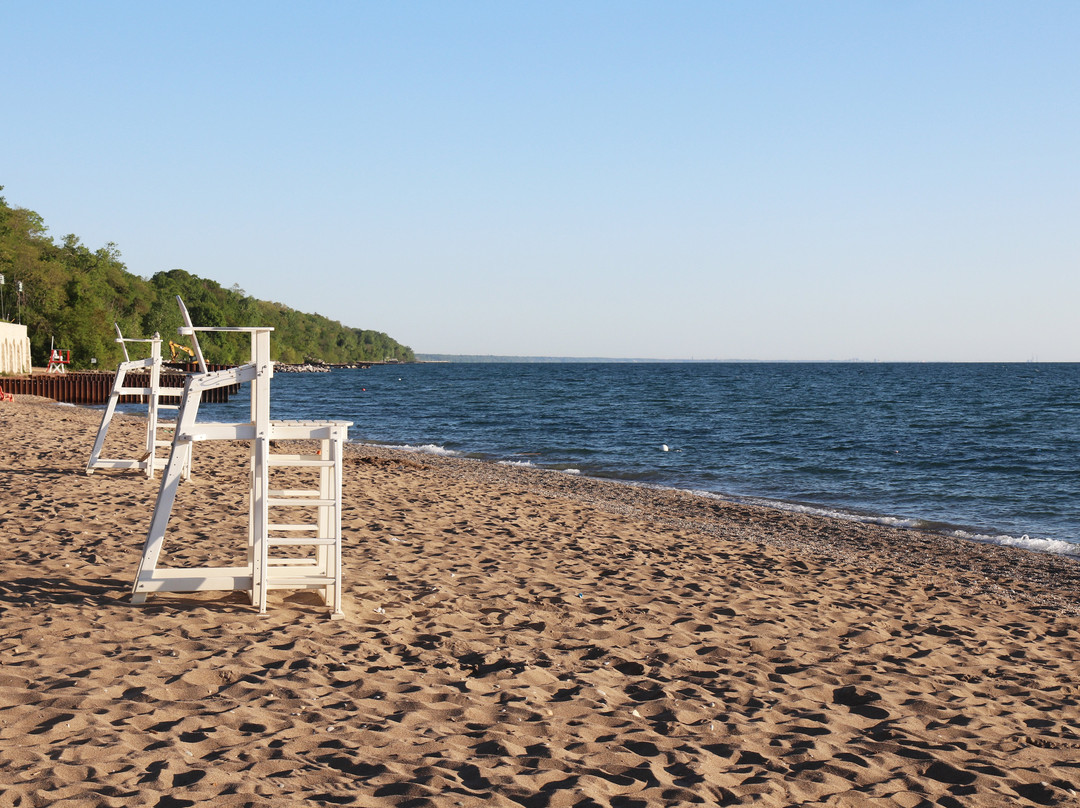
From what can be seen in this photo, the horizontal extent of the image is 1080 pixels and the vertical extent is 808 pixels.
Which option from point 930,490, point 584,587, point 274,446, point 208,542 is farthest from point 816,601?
point 274,446

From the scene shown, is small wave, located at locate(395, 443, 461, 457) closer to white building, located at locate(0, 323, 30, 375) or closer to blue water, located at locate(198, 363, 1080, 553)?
blue water, located at locate(198, 363, 1080, 553)

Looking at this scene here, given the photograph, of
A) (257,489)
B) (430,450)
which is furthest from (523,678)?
(430,450)

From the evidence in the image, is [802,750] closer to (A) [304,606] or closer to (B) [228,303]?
(A) [304,606]

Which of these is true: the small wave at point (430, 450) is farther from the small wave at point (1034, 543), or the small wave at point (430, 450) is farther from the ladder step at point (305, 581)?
the ladder step at point (305, 581)

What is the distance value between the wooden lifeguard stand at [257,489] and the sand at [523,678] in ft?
0.76

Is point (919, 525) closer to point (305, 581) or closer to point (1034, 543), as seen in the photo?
point (1034, 543)

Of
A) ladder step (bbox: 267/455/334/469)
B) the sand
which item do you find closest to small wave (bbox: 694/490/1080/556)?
the sand

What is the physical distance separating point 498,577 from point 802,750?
3856 millimetres

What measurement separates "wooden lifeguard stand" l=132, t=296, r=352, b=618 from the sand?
23 cm

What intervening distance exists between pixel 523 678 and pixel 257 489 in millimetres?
2319

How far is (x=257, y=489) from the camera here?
19.9 ft

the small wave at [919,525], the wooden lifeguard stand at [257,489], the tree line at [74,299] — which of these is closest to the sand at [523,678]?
the wooden lifeguard stand at [257,489]

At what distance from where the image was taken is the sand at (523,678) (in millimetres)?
3990

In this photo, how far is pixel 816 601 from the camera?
804 cm
